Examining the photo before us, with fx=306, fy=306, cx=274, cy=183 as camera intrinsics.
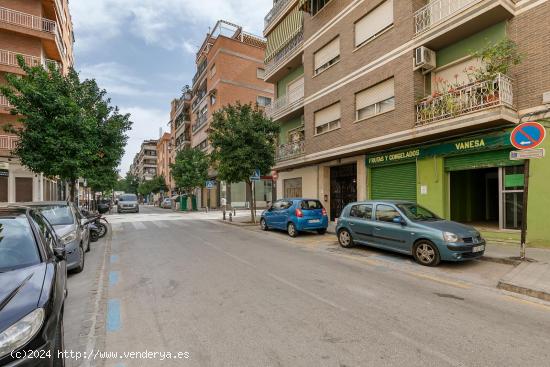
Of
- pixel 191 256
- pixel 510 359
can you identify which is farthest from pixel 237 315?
pixel 191 256

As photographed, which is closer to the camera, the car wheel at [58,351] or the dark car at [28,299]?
the dark car at [28,299]

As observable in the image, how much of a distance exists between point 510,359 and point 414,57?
1083 centimetres

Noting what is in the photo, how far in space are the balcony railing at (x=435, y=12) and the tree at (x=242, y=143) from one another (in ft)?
28.7

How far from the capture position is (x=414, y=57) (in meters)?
11.3

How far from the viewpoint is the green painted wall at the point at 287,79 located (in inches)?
773

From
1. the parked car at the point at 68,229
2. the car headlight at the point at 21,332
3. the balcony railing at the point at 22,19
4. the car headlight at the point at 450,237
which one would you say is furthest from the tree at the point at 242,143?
the balcony railing at the point at 22,19

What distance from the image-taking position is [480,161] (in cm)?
1001

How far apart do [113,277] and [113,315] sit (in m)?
2.36

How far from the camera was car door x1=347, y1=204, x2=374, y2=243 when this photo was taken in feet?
28.5

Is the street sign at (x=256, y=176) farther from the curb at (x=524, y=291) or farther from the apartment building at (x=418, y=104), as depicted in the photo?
the curb at (x=524, y=291)

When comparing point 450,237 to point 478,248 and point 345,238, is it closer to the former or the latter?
point 478,248

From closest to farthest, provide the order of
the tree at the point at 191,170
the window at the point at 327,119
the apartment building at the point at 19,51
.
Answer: the window at the point at 327,119 < the apartment building at the point at 19,51 < the tree at the point at 191,170

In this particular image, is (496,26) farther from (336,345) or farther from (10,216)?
(10,216)

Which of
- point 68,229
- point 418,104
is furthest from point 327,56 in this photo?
point 68,229
